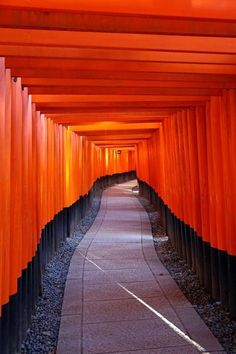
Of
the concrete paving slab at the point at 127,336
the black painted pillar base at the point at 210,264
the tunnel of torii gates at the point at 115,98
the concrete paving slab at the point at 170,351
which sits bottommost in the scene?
the concrete paving slab at the point at 170,351

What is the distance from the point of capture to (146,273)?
6.45 meters

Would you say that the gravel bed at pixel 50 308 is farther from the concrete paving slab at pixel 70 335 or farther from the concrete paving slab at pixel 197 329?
the concrete paving slab at pixel 197 329

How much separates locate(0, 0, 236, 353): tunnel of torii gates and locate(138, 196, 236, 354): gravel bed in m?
0.15

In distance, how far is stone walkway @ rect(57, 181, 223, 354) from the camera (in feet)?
12.8

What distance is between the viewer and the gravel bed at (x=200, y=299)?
4.11 m

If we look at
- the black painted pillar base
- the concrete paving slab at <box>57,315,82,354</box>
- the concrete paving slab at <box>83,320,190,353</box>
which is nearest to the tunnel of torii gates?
the black painted pillar base

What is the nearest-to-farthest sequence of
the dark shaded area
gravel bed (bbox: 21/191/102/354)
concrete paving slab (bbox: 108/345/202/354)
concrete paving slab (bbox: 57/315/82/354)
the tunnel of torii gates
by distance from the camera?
1. the tunnel of torii gates
2. the dark shaded area
3. concrete paving slab (bbox: 108/345/202/354)
4. concrete paving slab (bbox: 57/315/82/354)
5. gravel bed (bbox: 21/191/102/354)

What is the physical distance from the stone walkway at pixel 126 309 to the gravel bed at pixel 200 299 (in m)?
0.11

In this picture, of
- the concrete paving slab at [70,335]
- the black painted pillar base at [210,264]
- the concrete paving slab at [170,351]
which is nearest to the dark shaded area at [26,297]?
the concrete paving slab at [70,335]

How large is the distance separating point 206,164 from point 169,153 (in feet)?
10.2

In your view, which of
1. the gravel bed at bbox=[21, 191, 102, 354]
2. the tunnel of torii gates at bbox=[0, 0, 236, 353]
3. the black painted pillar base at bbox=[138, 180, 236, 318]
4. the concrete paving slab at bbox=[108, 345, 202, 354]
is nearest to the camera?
the tunnel of torii gates at bbox=[0, 0, 236, 353]

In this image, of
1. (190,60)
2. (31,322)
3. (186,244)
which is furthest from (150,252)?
(190,60)

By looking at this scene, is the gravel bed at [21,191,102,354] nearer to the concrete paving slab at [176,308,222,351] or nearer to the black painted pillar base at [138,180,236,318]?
the concrete paving slab at [176,308,222,351]

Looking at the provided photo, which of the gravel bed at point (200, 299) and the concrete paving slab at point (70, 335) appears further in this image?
the gravel bed at point (200, 299)
